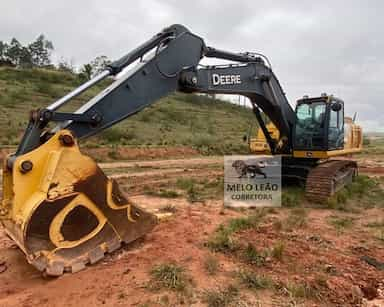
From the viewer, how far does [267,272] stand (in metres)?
4.00

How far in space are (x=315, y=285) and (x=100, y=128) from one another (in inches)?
119

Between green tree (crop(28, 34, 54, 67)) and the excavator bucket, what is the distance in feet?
211

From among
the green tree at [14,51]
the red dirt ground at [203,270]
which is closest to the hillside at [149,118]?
the red dirt ground at [203,270]

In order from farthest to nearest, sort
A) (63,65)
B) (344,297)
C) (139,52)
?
1. (63,65)
2. (139,52)
3. (344,297)

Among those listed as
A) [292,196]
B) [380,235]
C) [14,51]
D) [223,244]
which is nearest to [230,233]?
[223,244]

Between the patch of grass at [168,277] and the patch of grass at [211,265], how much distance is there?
0.28 metres

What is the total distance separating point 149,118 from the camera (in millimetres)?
30391

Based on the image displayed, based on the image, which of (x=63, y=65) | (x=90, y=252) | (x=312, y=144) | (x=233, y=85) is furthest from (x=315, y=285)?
(x=63, y=65)

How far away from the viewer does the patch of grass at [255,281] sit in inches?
143

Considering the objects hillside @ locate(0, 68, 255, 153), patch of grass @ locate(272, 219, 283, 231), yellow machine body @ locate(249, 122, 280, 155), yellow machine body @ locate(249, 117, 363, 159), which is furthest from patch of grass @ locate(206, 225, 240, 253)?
hillside @ locate(0, 68, 255, 153)

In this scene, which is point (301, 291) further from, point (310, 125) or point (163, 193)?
point (310, 125)

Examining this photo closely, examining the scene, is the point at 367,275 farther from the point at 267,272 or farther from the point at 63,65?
the point at 63,65

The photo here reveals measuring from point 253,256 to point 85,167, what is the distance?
7.35 feet

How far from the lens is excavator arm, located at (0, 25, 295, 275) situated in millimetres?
3611
